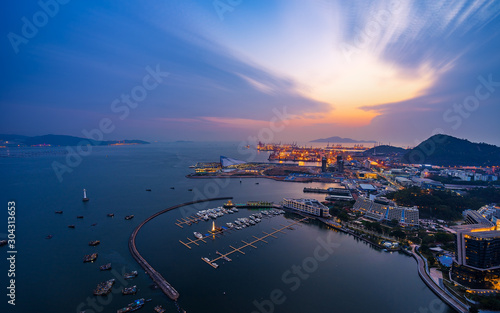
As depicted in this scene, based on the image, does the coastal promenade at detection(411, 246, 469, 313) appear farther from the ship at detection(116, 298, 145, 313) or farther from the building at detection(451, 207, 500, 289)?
the ship at detection(116, 298, 145, 313)

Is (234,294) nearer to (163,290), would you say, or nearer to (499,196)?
(163,290)

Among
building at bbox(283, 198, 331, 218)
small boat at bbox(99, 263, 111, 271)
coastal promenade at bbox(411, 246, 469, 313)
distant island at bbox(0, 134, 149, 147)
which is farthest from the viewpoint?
distant island at bbox(0, 134, 149, 147)

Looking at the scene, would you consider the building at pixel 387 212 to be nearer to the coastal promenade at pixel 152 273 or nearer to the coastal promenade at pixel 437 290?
the coastal promenade at pixel 437 290

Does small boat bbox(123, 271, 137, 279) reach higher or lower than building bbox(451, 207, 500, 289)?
lower

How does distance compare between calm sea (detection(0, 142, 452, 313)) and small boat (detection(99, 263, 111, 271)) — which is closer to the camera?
calm sea (detection(0, 142, 452, 313))

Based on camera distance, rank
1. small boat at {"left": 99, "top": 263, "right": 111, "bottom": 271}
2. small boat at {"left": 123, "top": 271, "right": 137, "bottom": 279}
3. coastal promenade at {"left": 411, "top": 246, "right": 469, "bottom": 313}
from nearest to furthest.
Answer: coastal promenade at {"left": 411, "top": 246, "right": 469, "bottom": 313} → small boat at {"left": 123, "top": 271, "right": 137, "bottom": 279} → small boat at {"left": 99, "top": 263, "right": 111, "bottom": 271}

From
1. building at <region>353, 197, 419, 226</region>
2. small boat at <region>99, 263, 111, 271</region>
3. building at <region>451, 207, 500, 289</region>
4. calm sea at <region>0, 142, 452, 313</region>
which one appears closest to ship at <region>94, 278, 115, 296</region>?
calm sea at <region>0, 142, 452, 313</region>

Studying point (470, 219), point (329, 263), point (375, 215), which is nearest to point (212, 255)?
point (329, 263)

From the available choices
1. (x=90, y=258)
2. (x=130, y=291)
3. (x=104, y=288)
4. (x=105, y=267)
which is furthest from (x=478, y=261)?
(x=90, y=258)
